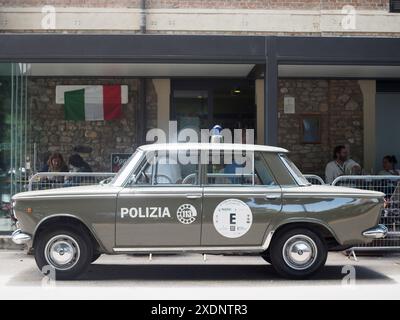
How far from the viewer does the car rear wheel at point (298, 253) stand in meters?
8.04

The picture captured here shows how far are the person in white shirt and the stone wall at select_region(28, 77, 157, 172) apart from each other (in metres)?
4.07

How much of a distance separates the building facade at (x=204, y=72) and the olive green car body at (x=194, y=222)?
291 centimetres

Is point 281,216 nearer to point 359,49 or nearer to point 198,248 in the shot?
point 198,248

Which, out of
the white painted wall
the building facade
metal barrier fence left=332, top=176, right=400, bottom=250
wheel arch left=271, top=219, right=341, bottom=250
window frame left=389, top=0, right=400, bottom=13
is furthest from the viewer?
window frame left=389, top=0, right=400, bottom=13

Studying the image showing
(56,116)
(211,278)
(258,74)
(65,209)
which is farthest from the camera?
(56,116)

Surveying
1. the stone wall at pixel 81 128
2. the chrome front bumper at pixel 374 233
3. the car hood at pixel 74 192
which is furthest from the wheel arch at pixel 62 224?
the stone wall at pixel 81 128

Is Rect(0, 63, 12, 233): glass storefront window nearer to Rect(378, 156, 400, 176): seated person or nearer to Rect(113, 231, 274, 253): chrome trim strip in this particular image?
Rect(113, 231, 274, 253): chrome trim strip

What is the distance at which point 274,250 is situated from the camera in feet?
26.4

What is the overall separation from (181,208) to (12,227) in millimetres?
4018

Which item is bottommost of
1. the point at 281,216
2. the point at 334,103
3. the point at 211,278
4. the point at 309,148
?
the point at 211,278

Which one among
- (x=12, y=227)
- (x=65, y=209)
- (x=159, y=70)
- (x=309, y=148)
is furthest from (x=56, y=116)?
(x=65, y=209)

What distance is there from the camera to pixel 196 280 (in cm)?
825

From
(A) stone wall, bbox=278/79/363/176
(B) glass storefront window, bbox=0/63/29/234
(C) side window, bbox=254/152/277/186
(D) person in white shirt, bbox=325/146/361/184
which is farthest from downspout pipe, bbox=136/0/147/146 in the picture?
(C) side window, bbox=254/152/277/186

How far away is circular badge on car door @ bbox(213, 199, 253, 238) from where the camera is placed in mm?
7910
